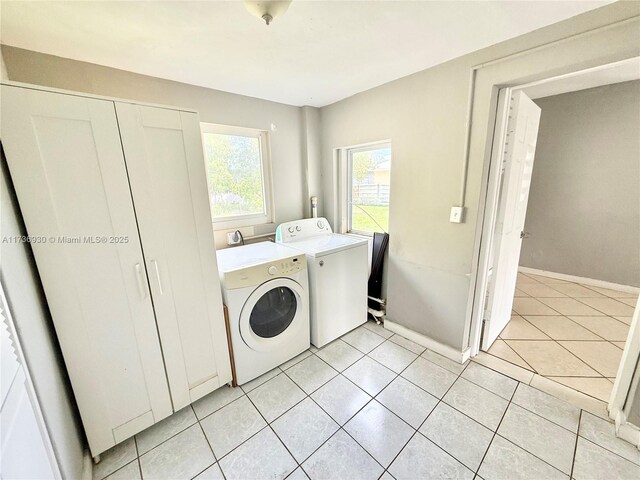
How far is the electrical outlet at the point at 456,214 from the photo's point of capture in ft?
5.80

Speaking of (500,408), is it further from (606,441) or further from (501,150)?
(501,150)

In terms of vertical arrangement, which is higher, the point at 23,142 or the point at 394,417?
the point at 23,142

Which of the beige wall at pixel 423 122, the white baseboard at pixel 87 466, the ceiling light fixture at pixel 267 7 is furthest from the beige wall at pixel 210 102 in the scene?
the white baseboard at pixel 87 466

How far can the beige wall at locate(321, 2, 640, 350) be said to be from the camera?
4.13 feet

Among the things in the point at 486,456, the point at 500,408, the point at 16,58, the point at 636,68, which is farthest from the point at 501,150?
the point at 16,58

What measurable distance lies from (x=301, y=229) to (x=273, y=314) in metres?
0.94

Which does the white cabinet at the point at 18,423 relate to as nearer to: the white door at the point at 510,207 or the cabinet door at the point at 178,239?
the cabinet door at the point at 178,239

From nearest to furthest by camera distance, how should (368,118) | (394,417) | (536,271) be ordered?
(394,417), (368,118), (536,271)

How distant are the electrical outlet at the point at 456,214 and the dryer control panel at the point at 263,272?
1151 millimetres

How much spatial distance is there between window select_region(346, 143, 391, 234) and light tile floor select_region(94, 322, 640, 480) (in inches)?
57.5

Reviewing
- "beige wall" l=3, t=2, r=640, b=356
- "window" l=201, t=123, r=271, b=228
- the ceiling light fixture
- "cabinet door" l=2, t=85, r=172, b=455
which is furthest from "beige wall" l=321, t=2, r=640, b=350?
"cabinet door" l=2, t=85, r=172, b=455

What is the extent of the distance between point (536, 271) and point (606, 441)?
9.47 ft

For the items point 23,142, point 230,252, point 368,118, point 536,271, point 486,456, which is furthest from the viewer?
point 536,271

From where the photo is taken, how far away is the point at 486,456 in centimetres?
129
